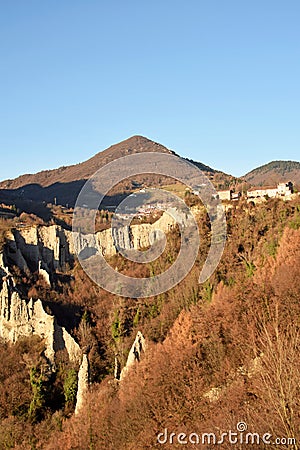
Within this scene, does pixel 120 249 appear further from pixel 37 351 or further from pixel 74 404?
pixel 74 404

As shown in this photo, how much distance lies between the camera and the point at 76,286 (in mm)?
38938

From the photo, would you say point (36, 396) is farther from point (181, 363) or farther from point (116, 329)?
point (181, 363)

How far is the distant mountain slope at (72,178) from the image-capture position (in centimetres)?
11450

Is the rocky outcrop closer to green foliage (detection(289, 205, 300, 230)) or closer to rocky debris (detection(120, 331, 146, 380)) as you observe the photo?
rocky debris (detection(120, 331, 146, 380))

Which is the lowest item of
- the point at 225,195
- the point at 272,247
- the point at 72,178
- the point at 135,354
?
the point at 135,354

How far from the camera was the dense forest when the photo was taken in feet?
43.1

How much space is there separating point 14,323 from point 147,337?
29.3 feet

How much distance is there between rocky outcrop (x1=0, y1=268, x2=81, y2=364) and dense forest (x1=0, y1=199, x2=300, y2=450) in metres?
0.62

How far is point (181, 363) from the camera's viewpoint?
760 inches

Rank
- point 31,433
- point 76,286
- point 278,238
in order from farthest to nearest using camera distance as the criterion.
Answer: point 76,286 < point 278,238 < point 31,433

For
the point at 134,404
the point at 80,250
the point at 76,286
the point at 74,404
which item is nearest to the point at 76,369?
the point at 74,404

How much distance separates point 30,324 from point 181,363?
13.0 metres

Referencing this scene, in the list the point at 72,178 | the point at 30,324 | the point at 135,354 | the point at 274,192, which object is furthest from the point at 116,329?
the point at 72,178

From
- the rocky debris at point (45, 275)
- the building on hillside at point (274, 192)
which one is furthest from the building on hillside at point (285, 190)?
the rocky debris at point (45, 275)
